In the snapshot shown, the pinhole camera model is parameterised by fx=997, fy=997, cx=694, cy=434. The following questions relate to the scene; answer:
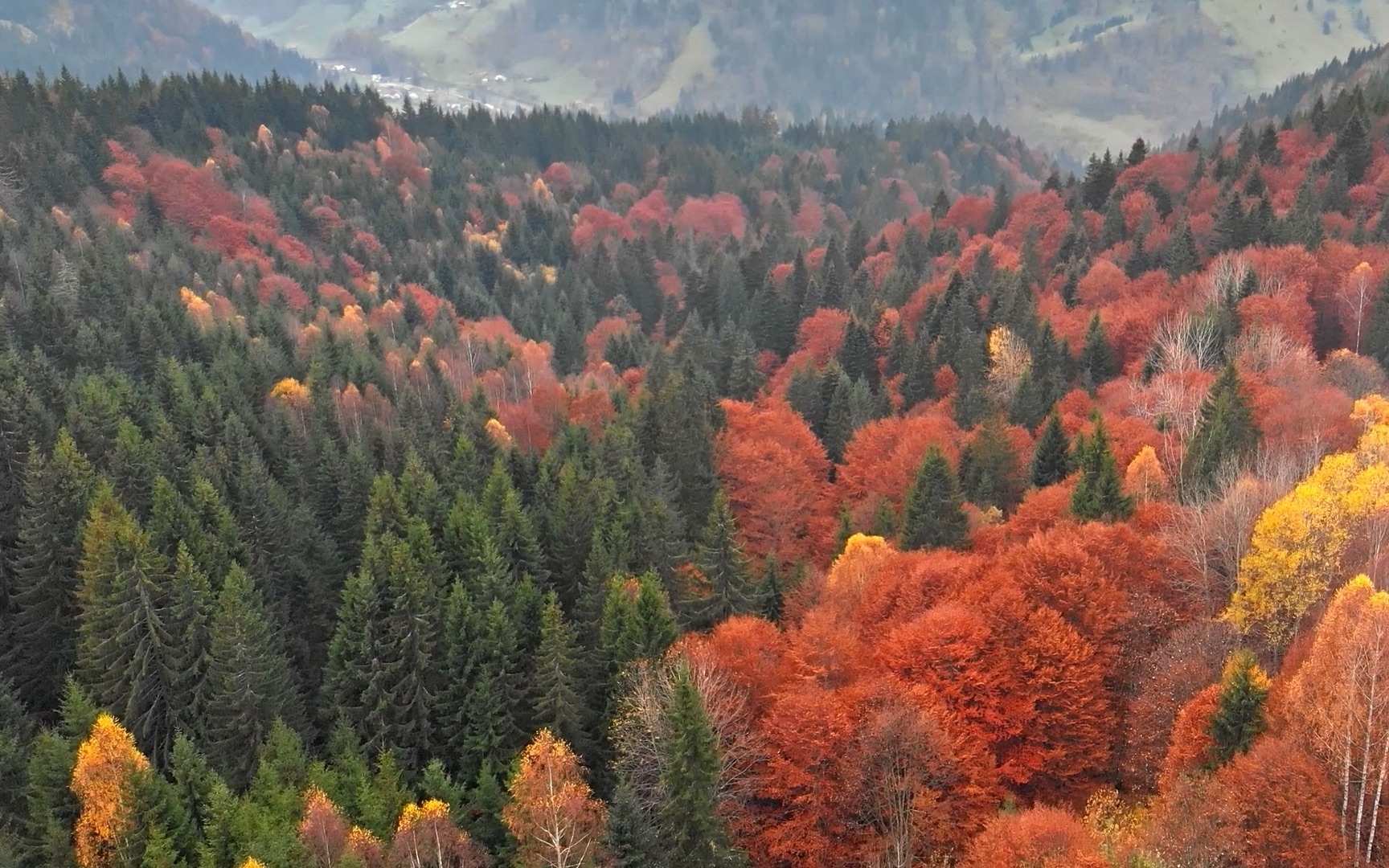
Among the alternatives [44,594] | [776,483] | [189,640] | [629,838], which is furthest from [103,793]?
[776,483]

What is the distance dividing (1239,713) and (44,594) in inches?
2482

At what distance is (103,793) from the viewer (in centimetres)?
4566

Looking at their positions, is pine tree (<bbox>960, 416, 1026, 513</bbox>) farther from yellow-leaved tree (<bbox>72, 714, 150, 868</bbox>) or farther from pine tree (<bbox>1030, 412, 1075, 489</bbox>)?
yellow-leaved tree (<bbox>72, 714, 150, 868</bbox>)

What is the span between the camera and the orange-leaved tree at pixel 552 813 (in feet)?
144

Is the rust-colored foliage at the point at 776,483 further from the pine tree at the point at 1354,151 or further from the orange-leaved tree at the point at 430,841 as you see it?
the pine tree at the point at 1354,151

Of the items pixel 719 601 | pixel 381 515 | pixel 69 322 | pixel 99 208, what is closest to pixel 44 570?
pixel 381 515

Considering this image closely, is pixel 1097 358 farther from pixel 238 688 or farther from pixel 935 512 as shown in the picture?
pixel 238 688

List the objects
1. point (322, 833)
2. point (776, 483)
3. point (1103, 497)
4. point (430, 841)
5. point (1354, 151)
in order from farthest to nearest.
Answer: point (1354, 151), point (776, 483), point (1103, 497), point (430, 841), point (322, 833)

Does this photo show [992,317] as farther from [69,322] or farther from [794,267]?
[69,322]

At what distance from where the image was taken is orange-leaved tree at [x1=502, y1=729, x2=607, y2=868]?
44.0m

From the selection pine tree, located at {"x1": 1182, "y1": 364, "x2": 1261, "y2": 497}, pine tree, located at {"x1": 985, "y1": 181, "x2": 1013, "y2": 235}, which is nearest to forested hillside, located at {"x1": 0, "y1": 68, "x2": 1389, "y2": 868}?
pine tree, located at {"x1": 1182, "y1": 364, "x2": 1261, "y2": 497}

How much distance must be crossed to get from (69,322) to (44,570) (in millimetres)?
48091

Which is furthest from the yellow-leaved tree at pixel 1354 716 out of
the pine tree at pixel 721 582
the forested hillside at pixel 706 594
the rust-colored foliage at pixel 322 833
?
the rust-colored foliage at pixel 322 833

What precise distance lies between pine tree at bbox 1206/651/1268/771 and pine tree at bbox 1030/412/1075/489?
1533 inches
